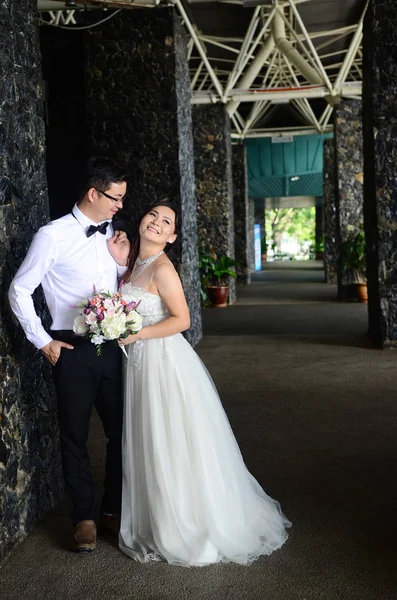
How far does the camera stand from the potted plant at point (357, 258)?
46.7ft

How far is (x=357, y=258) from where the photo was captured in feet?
46.6

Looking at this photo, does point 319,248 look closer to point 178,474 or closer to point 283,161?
point 283,161

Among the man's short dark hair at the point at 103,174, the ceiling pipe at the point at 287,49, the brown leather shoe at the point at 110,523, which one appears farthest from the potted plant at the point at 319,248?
the man's short dark hair at the point at 103,174

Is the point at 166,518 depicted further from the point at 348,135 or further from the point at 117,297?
the point at 348,135

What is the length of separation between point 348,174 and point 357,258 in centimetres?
190

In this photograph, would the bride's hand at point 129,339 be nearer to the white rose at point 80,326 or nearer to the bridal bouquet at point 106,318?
the bridal bouquet at point 106,318

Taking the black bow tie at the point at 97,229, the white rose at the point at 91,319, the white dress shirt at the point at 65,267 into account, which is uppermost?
the black bow tie at the point at 97,229

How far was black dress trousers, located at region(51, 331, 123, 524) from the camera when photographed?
3.24 metres

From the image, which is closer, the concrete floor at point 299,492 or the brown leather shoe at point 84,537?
the concrete floor at point 299,492

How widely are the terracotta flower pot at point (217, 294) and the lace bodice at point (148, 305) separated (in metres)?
11.3

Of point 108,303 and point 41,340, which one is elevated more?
point 108,303

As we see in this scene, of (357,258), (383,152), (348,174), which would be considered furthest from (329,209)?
(383,152)

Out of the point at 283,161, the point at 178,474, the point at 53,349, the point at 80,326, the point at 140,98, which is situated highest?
the point at 283,161

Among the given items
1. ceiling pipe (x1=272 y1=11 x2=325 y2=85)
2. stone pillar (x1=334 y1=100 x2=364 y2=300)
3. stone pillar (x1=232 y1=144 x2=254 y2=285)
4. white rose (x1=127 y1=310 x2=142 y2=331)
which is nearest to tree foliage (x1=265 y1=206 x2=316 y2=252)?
stone pillar (x1=232 y1=144 x2=254 y2=285)
